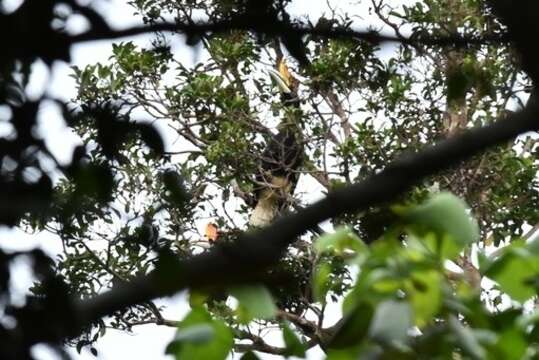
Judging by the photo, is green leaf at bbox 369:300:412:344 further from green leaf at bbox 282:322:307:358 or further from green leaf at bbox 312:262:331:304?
green leaf at bbox 312:262:331:304

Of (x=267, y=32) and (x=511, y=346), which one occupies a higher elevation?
(x=267, y=32)

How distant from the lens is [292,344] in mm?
1038

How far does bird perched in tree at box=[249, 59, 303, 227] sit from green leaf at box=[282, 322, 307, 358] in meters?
3.62

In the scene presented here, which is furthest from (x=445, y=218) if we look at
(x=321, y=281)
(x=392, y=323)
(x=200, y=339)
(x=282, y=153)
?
(x=282, y=153)

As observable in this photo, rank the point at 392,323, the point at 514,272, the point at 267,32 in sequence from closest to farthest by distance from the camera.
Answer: the point at 267,32, the point at 392,323, the point at 514,272

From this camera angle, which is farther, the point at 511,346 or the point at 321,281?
the point at 321,281

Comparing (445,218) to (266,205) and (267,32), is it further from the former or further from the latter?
(266,205)

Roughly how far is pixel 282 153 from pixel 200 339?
12.9 feet

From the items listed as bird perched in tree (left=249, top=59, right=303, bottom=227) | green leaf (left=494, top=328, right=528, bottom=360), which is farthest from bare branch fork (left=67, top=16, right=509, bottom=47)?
bird perched in tree (left=249, top=59, right=303, bottom=227)

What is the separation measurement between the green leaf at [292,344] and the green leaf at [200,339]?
8cm

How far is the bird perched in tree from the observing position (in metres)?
4.75

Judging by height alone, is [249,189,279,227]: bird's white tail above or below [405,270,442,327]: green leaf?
above

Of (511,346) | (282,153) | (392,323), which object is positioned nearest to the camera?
(392,323)

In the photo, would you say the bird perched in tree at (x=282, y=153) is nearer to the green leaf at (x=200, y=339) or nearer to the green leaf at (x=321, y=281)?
the green leaf at (x=321, y=281)
